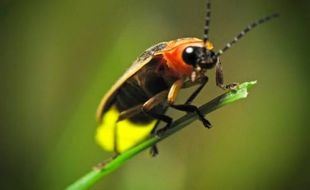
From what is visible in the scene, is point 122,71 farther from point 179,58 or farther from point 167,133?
point 167,133

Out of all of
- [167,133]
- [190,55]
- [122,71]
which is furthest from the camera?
[122,71]

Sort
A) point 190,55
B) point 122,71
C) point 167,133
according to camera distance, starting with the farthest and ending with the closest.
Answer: point 122,71 → point 190,55 → point 167,133

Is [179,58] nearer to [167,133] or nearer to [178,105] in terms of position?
[178,105]

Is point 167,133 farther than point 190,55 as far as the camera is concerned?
No

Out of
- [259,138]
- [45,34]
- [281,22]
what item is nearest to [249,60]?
[281,22]

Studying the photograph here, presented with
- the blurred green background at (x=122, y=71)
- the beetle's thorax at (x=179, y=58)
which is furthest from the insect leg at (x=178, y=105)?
the blurred green background at (x=122, y=71)

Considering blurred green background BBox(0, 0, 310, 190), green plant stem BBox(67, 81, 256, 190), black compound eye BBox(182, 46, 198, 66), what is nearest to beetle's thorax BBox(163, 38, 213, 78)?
black compound eye BBox(182, 46, 198, 66)

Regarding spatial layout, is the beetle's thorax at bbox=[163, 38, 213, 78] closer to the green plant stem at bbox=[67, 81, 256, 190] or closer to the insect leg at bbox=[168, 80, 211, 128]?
the insect leg at bbox=[168, 80, 211, 128]

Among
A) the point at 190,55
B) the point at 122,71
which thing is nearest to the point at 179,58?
the point at 190,55
